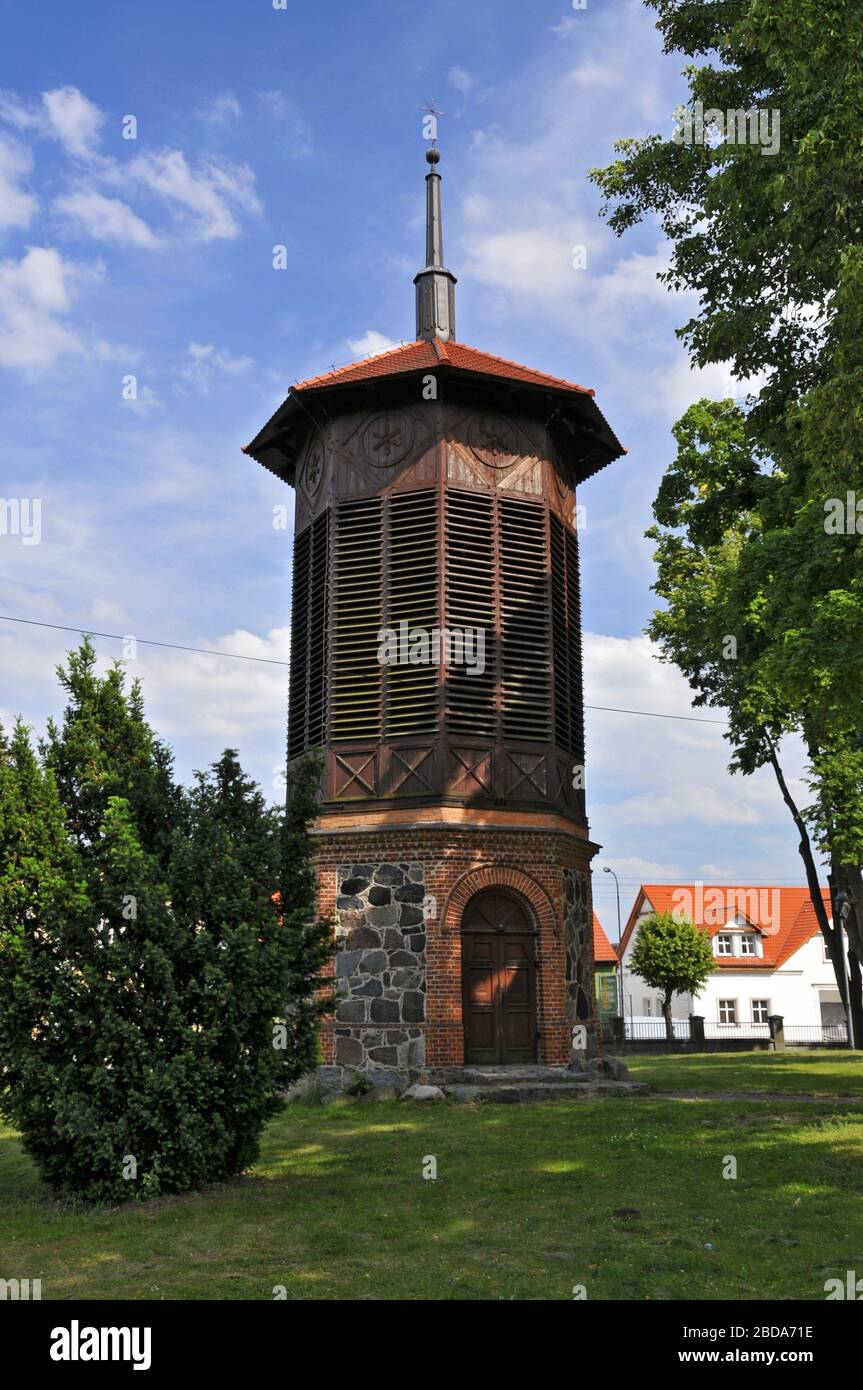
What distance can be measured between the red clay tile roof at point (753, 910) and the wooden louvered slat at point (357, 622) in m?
39.5

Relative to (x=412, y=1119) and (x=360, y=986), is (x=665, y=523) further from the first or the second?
(x=412, y=1119)

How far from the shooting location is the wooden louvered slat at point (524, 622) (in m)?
19.6

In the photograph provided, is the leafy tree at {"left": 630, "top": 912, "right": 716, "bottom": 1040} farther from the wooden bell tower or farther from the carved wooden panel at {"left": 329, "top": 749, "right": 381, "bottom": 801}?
the carved wooden panel at {"left": 329, "top": 749, "right": 381, "bottom": 801}

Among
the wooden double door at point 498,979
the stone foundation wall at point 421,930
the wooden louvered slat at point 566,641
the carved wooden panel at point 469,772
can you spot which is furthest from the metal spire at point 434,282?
the wooden double door at point 498,979

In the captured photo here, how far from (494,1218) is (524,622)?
12.4 m

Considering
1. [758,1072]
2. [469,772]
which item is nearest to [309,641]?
[469,772]

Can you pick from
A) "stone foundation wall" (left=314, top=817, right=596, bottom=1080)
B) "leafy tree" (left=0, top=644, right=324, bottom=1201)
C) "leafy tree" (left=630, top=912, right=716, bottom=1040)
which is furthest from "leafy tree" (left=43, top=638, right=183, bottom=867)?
"leafy tree" (left=630, top=912, right=716, bottom=1040)

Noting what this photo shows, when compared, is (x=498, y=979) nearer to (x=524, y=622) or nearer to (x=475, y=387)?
(x=524, y=622)

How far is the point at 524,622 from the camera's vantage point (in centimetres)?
2005

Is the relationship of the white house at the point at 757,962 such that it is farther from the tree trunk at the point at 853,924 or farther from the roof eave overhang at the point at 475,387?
the roof eave overhang at the point at 475,387

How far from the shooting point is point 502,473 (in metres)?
20.4

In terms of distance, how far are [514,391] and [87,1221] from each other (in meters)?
15.8

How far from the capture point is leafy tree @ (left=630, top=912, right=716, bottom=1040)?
39531 mm

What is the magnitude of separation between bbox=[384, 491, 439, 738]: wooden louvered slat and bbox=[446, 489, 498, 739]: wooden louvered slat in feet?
0.98
